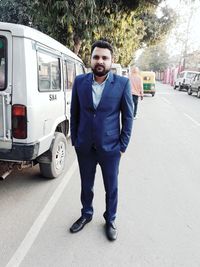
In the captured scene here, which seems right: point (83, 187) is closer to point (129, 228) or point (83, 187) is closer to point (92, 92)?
point (129, 228)

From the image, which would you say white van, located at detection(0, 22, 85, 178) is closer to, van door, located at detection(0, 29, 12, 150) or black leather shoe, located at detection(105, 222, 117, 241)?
van door, located at detection(0, 29, 12, 150)

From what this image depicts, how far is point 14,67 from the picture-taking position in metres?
3.36

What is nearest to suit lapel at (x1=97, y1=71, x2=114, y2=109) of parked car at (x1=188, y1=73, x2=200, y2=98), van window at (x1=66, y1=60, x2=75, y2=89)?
van window at (x1=66, y1=60, x2=75, y2=89)

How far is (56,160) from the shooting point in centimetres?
467

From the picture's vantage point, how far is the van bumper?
3.54 metres

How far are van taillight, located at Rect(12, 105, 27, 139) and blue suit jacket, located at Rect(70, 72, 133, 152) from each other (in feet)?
2.37

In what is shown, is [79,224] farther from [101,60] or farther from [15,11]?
[15,11]

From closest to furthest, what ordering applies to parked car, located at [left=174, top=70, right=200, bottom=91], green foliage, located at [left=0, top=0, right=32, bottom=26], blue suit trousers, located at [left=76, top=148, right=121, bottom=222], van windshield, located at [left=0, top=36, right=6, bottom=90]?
1. blue suit trousers, located at [left=76, top=148, right=121, bottom=222]
2. van windshield, located at [left=0, top=36, right=6, bottom=90]
3. green foliage, located at [left=0, top=0, right=32, bottom=26]
4. parked car, located at [left=174, top=70, right=200, bottom=91]

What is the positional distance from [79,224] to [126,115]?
1.32 meters

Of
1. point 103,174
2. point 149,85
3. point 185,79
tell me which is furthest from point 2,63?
point 185,79

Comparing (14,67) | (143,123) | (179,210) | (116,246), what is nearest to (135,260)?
(116,246)

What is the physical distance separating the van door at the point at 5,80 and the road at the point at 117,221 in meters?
1.08

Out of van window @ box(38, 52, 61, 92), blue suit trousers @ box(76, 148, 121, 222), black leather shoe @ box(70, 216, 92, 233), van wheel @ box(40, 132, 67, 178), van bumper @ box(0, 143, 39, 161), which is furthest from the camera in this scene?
van wheel @ box(40, 132, 67, 178)

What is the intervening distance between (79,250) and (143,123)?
24.5ft
